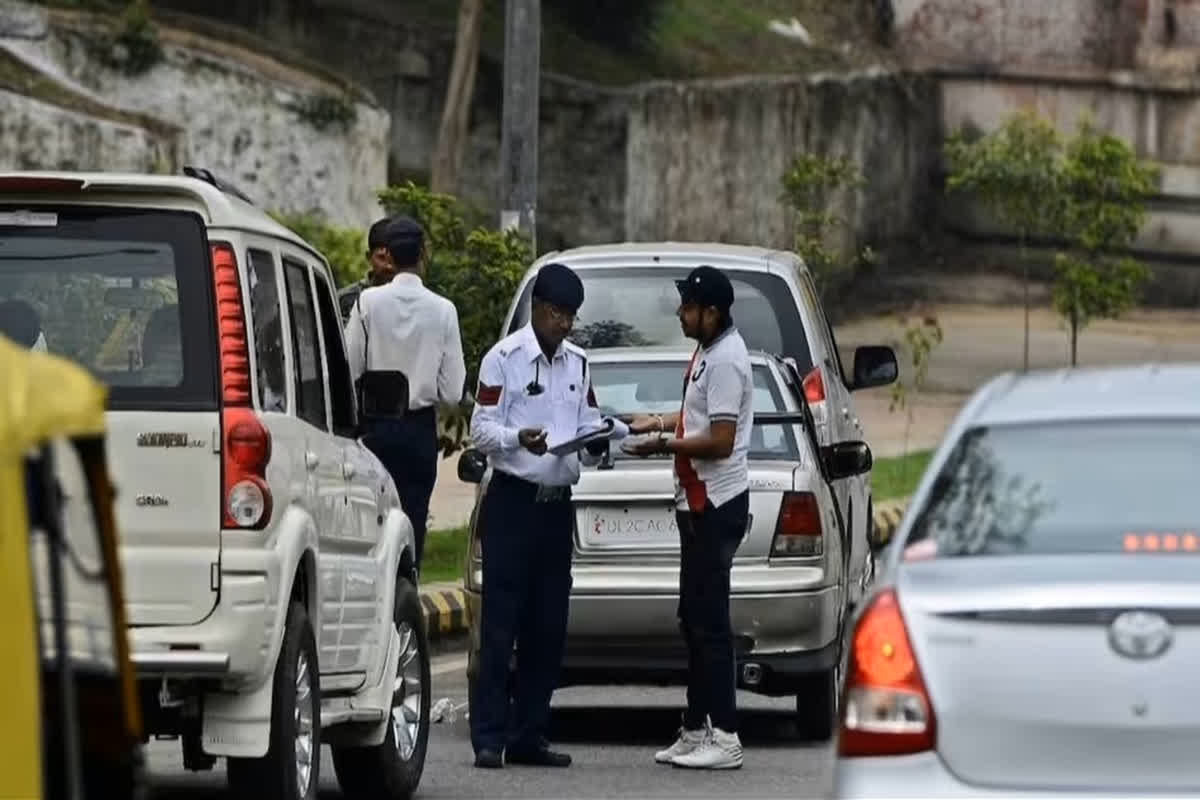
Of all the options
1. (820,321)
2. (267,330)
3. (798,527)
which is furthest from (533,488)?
(820,321)

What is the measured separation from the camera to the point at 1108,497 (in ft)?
23.9

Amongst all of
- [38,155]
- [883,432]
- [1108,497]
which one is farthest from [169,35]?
[1108,497]

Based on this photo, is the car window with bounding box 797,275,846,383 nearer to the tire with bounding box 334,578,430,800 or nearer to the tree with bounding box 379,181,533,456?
the tree with bounding box 379,181,533,456

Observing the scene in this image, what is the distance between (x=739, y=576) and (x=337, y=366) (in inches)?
87.7

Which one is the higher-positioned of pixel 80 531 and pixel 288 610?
pixel 80 531

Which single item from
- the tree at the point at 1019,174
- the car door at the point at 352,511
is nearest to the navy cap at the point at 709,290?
the car door at the point at 352,511

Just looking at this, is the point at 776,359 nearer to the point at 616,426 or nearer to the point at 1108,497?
the point at 616,426

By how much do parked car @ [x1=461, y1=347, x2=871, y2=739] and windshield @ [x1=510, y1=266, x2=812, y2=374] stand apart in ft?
5.67

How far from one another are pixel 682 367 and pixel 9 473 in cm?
792

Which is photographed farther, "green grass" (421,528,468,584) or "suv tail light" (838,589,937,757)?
"green grass" (421,528,468,584)

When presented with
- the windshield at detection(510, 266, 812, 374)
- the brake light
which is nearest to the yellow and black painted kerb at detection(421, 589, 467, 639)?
the windshield at detection(510, 266, 812, 374)

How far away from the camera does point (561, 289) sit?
11391 millimetres

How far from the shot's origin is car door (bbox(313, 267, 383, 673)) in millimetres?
10023

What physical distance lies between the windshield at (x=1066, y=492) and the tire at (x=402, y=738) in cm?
362
